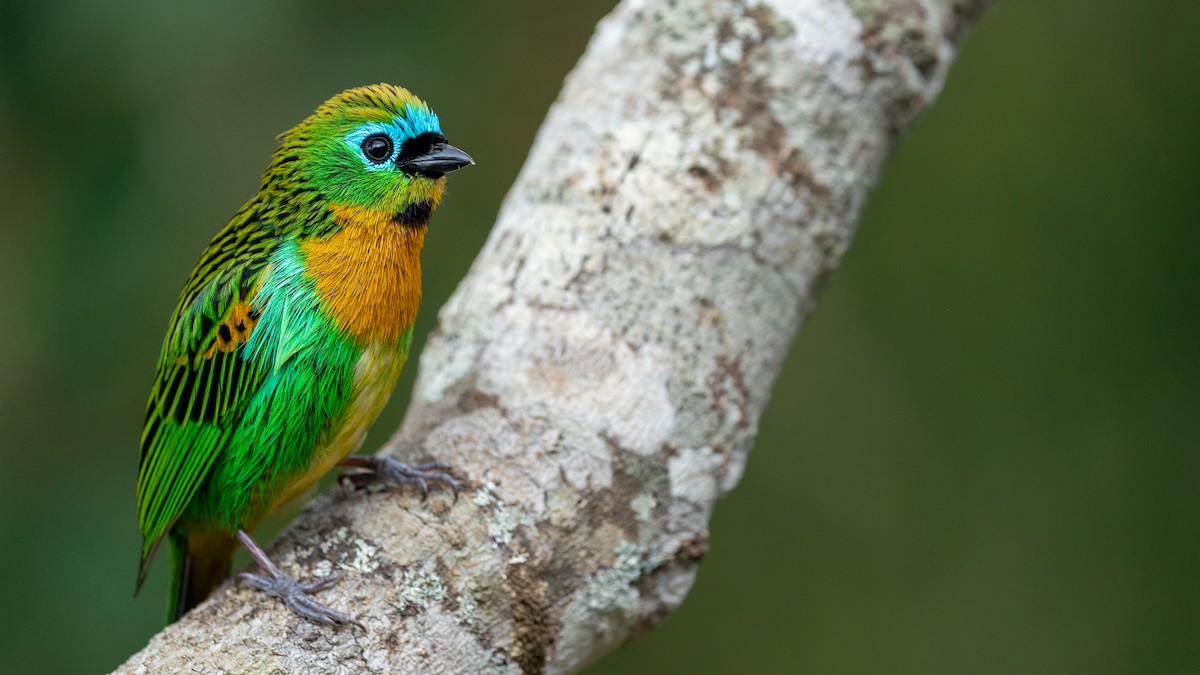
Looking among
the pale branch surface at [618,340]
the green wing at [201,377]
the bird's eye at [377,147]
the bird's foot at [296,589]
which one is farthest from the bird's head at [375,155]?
the bird's foot at [296,589]

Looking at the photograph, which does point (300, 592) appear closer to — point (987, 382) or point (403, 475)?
point (403, 475)

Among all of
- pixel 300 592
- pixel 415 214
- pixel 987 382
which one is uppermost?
pixel 987 382

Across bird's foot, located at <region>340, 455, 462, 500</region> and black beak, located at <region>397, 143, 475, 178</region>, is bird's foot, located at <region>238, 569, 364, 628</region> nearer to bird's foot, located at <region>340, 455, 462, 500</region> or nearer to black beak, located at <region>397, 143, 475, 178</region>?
bird's foot, located at <region>340, 455, 462, 500</region>

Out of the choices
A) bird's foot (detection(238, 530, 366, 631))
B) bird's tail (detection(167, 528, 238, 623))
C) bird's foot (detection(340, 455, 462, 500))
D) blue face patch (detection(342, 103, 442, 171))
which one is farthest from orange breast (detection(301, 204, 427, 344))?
bird's tail (detection(167, 528, 238, 623))

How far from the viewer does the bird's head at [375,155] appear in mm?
2613

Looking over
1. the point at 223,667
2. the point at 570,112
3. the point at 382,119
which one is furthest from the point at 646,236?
the point at 223,667

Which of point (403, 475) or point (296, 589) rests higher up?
point (403, 475)

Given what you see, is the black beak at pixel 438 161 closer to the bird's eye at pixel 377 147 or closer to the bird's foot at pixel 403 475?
the bird's eye at pixel 377 147

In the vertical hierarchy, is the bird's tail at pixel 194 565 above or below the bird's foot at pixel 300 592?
below

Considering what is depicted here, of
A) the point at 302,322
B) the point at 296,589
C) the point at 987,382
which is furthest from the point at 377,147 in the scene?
the point at 987,382

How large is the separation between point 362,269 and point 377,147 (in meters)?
0.27

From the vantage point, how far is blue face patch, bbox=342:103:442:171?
103 inches

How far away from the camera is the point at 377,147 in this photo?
264 centimetres

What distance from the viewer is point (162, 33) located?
9.91 ft
